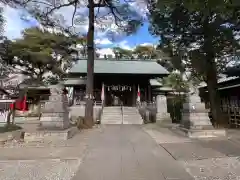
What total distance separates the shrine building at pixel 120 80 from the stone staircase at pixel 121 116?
432 cm

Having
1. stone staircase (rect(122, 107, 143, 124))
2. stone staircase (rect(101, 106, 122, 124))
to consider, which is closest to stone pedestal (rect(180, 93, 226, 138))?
stone staircase (rect(122, 107, 143, 124))

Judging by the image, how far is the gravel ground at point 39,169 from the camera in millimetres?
5463

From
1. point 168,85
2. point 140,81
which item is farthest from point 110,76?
point 168,85

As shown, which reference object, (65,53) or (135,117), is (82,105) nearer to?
(135,117)

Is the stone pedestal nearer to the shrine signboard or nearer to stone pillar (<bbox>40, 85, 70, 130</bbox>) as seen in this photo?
stone pillar (<bbox>40, 85, 70, 130</bbox>)

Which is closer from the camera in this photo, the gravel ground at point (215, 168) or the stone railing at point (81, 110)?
the gravel ground at point (215, 168)

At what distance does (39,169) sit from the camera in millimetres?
6105

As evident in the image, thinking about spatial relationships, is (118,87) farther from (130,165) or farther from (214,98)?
A: (130,165)

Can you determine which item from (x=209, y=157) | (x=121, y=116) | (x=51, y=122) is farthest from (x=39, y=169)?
(x=121, y=116)

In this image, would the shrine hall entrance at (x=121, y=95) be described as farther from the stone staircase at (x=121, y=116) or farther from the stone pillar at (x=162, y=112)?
the stone pillar at (x=162, y=112)

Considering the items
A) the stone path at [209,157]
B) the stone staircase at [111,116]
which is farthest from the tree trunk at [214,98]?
the stone staircase at [111,116]

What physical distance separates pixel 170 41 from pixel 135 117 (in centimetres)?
819

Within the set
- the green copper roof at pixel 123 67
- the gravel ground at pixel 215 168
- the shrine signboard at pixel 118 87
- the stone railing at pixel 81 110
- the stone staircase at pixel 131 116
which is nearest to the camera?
the gravel ground at pixel 215 168

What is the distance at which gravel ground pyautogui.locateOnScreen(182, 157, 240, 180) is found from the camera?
17.6 ft
